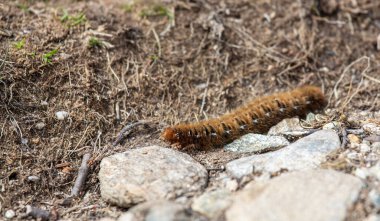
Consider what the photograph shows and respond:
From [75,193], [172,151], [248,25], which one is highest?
[248,25]

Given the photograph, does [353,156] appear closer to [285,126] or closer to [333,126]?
[333,126]

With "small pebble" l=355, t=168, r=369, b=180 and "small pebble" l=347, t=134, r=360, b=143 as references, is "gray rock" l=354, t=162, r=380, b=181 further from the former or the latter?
"small pebble" l=347, t=134, r=360, b=143

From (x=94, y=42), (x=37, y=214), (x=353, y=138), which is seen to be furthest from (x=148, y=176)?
(x=94, y=42)

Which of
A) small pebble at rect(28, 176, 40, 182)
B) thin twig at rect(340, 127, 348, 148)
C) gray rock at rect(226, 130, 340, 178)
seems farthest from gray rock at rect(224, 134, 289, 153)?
small pebble at rect(28, 176, 40, 182)

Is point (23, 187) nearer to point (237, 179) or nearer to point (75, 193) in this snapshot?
point (75, 193)

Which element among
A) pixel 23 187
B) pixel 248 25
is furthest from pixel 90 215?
pixel 248 25

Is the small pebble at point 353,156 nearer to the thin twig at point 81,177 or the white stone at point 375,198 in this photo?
the white stone at point 375,198

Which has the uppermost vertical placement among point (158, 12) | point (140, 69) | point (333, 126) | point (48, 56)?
point (158, 12)
